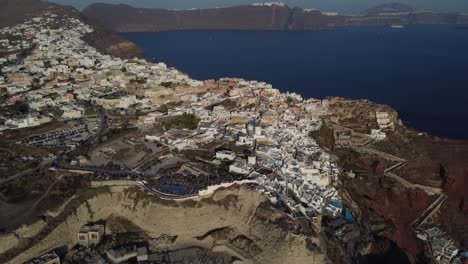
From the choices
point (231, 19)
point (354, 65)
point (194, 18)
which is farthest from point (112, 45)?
point (231, 19)

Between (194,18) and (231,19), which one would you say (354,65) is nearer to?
(231,19)

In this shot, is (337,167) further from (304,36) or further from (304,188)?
(304,36)

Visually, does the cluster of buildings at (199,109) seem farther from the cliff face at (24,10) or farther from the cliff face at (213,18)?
the cliff face at (213,18)

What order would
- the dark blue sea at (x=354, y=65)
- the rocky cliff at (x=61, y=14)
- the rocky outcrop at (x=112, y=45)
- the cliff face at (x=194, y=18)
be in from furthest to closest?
the cliff face at (x=194, y=18) < the rocky cliff at (x=61, y=14) < the rocky outcrop at (x=112, y=45) < the dark blue sea at (x=354, y=65)

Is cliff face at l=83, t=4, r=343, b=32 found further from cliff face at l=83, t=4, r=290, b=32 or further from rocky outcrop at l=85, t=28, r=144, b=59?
rocky outcrop at l=85, t=28, r=144, b=59

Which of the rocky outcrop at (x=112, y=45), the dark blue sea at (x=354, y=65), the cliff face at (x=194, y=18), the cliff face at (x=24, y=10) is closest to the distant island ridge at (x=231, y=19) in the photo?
the cliff face at (x=194, y=18)

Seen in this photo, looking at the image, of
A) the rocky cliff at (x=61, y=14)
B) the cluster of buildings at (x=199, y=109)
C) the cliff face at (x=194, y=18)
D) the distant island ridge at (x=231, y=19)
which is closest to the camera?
the cluster of buildings at (x=199, y=109)

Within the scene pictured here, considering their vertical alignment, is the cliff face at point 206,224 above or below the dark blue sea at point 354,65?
above
